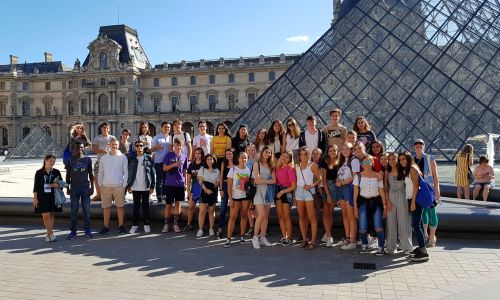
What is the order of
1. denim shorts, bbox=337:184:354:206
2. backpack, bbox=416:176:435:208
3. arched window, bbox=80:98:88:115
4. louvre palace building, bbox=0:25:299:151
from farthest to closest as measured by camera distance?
arched window, bbox=80:98:88:115
louvre palace building, bbox=0:25:299:151
denim shorts, bbox=337:184:354:206
backpack, bbox=416:176:435:208

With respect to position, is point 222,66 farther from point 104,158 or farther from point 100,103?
point 104,158

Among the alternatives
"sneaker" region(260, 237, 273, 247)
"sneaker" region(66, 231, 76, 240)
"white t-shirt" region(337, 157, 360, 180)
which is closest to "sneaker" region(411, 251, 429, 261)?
"white t-shirt" region(337, 157, 360, 180)

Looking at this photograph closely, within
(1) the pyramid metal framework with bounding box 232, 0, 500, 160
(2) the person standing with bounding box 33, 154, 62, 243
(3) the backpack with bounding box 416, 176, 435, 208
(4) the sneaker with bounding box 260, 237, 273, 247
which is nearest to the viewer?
(3) the backpack with bounding box 416, 176, 435, 208

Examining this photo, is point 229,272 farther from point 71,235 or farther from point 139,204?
point 71,235

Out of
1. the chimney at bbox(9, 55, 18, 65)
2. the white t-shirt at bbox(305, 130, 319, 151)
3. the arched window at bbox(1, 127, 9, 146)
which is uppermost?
the chimney at bbox(9, 55, 18, 65)

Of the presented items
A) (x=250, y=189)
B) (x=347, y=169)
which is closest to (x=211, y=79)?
(x=250, y=189)

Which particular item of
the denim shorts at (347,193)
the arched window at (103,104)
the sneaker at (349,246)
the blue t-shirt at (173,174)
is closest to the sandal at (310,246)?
the sneaker at (349,246)

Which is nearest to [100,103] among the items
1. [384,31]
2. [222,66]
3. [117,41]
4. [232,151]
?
[117,41]

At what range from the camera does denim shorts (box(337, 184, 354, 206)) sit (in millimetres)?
5852

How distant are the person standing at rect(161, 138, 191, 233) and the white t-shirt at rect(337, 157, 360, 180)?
2542 mm

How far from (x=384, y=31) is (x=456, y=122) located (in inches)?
146

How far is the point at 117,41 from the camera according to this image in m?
63.3

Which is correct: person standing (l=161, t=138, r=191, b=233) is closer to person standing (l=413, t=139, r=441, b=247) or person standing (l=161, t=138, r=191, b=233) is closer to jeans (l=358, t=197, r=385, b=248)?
jeans (l=358, t=197, r=385, b=248)

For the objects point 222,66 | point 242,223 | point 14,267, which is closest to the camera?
point 14,267
